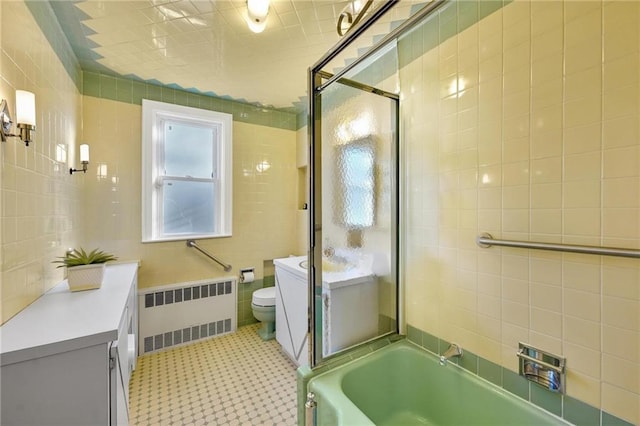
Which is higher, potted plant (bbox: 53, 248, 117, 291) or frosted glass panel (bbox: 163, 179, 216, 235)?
frosted glass panel (bbox: 163, 179, 216, 235)

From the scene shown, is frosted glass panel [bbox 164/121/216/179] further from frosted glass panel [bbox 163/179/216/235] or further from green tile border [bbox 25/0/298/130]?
green tile border [bbox 25/0/298/130]

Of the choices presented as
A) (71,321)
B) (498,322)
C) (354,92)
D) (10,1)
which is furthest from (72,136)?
(498,322)

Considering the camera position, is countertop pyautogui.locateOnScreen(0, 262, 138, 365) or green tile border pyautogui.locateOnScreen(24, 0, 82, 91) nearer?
countertop pyautogui.locateOnScreen(0, 262, 138, 365)

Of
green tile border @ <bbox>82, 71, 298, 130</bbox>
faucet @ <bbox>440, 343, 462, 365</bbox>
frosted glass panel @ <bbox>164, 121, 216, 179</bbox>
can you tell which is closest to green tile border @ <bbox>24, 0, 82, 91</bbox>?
green tile border @ <bbox>82, 71, 298, 130</bbox>

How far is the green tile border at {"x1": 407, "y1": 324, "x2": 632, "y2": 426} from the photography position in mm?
977

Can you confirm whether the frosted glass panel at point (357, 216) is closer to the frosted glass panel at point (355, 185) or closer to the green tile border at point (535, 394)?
the frosted glass panel at point (355, 185)

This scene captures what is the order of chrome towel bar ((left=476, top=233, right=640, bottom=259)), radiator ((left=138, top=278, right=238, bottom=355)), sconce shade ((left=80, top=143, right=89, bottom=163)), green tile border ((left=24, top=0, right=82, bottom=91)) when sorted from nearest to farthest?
chrome towel bar ((left=476, top=233, right=640, bottom=259)), green tile border ((left=24, top=0, right=82, bottom=91)), sconce shade ((left=80, top=143, right=89, bottom=163)), radiator ((left=138, top=278, right=238, bottom=355))

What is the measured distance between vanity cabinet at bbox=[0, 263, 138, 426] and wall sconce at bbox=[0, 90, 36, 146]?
0.75 meters

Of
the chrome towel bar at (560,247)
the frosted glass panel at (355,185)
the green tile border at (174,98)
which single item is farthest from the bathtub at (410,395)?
the green tile border at (174,98)

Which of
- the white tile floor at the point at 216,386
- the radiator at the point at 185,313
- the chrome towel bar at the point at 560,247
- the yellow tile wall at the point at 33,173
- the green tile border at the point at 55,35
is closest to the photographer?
the chrome towel bar at the point at 560,247

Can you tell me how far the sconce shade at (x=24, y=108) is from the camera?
110 centimetres

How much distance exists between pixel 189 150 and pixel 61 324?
2.02 metres

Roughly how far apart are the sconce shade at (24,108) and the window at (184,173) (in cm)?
134

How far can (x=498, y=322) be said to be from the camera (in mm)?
1246
